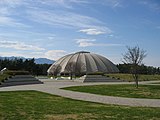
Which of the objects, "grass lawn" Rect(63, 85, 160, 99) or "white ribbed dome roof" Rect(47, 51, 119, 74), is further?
"white ribbed dome roof" Rect(47, 51, 119, 74)

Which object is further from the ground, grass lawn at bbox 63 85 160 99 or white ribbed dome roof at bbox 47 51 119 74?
white ribbed dome roof at bbox 47 51 119 74

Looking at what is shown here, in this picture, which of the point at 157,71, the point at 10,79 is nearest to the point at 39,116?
the point at 10,79

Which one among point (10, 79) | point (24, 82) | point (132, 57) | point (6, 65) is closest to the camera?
point (132, 57)

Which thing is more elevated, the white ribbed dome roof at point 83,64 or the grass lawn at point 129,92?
the white ribbed dome roof at point 83,64

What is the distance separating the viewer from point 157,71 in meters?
96.6

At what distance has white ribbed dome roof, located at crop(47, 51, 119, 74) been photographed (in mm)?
77625

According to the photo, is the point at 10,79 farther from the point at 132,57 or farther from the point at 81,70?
the point at 81,70

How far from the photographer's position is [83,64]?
80562mm

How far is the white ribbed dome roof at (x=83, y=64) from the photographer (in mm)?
77625

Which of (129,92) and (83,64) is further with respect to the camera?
(83,64)

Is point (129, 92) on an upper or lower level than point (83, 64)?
lower

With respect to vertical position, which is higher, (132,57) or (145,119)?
(132,57)

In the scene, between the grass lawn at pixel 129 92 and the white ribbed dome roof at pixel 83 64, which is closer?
the grass lawn at pixel 129 92

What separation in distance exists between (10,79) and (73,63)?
149 ft
